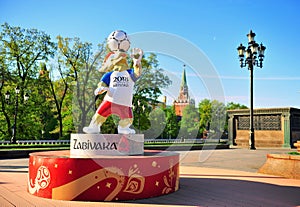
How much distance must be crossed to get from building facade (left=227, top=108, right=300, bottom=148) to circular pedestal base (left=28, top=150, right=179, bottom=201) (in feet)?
69.0

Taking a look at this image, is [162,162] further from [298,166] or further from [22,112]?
[22,112]

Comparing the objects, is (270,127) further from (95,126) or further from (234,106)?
(234,106)

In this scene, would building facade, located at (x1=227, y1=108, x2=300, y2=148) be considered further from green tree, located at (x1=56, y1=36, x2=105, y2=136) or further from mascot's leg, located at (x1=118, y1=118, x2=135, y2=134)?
mascot's leg, located at (x1=118, y1=118, x2=135, y2=134)

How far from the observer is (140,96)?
23.9 metres

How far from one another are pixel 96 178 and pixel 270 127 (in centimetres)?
2284

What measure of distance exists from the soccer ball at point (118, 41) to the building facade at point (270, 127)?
2026 centimetres

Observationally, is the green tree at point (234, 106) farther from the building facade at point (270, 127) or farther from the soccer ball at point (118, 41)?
the soccer ball at point (118, 41)

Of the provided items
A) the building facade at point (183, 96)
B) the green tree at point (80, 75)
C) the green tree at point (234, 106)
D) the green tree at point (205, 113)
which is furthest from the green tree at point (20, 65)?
the green tree at point (234, 106)

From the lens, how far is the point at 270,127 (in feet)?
83.7

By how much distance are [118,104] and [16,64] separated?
73.6ft

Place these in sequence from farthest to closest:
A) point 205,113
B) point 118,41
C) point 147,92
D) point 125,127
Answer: point 205,113
point 147,92
point 118,41
point 125,127

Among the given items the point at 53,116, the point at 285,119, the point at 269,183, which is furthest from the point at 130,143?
the point at 53,116

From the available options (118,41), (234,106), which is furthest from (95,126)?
(234,106)

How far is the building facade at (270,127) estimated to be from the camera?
24188mm
